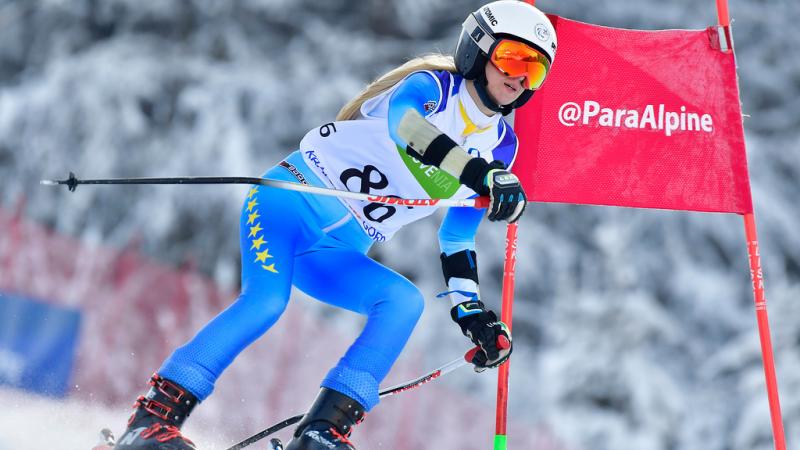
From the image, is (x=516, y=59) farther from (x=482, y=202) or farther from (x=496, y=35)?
(x=482, y=202)

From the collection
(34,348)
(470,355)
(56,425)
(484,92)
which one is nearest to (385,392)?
(470,355)

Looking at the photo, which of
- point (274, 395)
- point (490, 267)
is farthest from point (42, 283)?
point (490, 267)

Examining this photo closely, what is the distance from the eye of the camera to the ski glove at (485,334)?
11.8ft

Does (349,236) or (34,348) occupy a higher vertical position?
(34,348)

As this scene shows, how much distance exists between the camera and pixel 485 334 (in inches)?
141

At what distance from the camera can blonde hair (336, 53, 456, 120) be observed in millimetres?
3520

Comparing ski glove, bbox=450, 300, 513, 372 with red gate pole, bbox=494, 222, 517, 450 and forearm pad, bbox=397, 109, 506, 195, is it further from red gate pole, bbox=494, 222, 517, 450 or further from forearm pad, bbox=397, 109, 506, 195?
forearm pad, bbox=397, 109, 506, 195

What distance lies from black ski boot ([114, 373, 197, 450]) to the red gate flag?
1.74 metres

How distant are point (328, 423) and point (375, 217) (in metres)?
0.75

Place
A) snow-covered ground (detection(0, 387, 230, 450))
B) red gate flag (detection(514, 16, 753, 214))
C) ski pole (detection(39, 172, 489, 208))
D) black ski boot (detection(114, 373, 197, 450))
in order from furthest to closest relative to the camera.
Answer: snow-covered ground (detection(0, 387, 230, 450)) < red gate flag (detection(514, 16, 753, 214)) < ski pole (detection(39, 172, 489, 208)) < black ski boot (detection(114, 373, 197, 450))

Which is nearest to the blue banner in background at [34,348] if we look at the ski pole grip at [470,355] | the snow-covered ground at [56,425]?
the snow-covered ground at [56,425]

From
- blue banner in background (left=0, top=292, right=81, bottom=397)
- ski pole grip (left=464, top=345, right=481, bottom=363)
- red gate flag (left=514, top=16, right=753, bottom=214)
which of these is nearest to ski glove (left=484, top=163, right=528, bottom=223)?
ski pole grip (left=464, top=345, right=481, bottom=363)

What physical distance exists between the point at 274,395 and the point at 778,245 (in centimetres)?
663

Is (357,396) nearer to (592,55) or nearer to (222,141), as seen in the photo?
(592,55)
